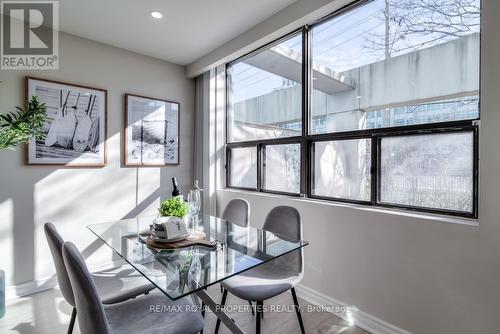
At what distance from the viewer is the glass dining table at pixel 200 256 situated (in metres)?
1.28

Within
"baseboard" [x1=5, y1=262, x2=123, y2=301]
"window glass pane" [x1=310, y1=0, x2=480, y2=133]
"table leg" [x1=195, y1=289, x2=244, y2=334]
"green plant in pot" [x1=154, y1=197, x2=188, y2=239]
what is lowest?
"baseboard" [x1=5, y1=262, x2=123, y2=301]

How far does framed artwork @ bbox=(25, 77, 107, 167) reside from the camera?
2.72 metres

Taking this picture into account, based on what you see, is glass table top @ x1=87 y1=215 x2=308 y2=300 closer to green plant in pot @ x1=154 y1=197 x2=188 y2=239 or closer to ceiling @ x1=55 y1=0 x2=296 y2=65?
green plant in pot @ x1=154 y1=197 x2=188 y2=239

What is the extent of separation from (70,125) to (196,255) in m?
2.34

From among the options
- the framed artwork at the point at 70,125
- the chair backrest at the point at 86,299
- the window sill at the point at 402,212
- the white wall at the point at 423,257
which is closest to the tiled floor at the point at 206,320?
the white wall at the point at 423,257

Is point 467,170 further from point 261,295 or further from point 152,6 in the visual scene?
point 152,6

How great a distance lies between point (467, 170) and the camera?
169cm

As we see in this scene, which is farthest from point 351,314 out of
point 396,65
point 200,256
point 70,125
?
point 70,125

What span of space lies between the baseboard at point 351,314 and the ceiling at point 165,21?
2.66 metres

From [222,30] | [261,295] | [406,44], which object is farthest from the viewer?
[222,30]

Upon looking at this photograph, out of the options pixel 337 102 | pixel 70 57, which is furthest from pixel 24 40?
pixel 337 102

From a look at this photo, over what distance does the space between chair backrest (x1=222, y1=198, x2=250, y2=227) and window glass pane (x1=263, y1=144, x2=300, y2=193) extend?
0.53 meters

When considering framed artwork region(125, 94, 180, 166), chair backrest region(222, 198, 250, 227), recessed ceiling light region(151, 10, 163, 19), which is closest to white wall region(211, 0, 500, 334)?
chair backrest region(222, 198, 250, 227)

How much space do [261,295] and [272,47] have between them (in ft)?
8.30
